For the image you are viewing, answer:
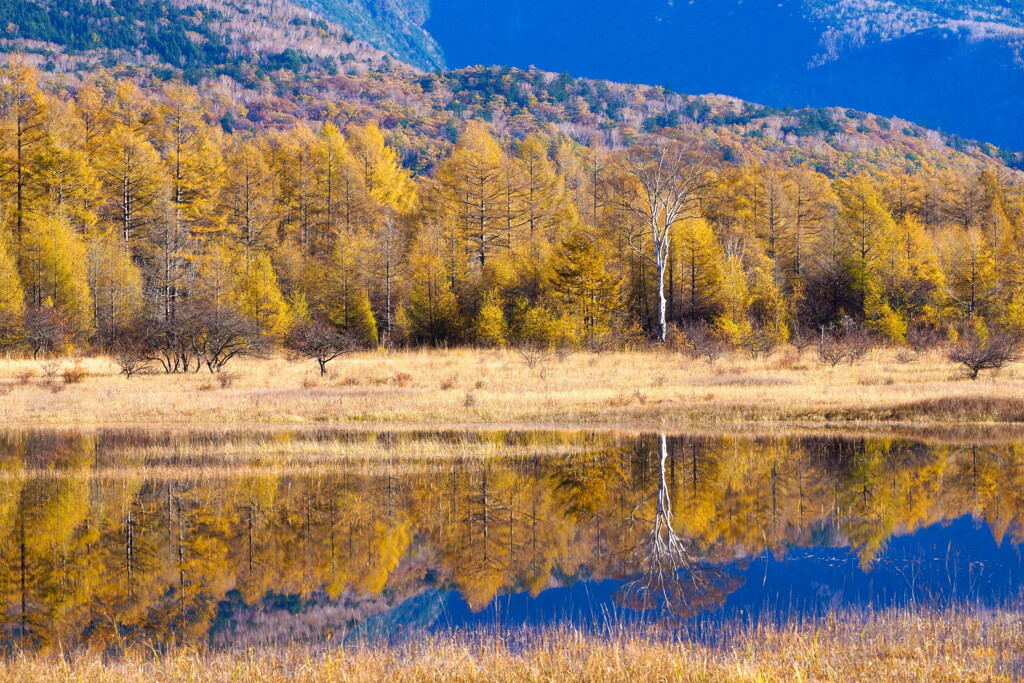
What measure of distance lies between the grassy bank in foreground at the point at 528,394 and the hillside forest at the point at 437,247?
4.86 m

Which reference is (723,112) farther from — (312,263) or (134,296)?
(134,296)

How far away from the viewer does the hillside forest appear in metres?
50.1

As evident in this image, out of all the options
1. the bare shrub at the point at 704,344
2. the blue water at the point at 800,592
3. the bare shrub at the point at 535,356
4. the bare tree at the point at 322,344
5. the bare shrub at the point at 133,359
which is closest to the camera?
the blue water at the point at 800,592

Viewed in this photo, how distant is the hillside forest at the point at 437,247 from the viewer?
5009 centimetres

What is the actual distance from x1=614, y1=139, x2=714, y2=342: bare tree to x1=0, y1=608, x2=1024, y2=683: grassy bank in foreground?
38843mm

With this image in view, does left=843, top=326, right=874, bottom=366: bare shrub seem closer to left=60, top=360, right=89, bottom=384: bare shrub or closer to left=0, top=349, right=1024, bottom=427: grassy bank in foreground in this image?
left=0, top=349, right=1024, bottom=427: grassy bank in foreground

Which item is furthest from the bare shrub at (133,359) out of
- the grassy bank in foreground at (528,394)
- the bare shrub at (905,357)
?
the bare shrub at (905,357)

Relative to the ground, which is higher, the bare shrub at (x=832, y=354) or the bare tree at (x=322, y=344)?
the bare tree at (x=322, y=344)

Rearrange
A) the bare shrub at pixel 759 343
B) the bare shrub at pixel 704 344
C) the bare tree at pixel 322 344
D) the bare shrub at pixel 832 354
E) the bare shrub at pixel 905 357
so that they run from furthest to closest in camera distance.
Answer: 1. the bare shrub at pixel 759 343
2. the bare shrub at pixel 704 344
3. the bare shrub at pixel 905 357
4. the bare shrub at pixel 832 354
5. the bare tree at pixel 322 344

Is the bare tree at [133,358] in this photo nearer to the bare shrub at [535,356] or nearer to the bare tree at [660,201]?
the bare shrub at [535,356]

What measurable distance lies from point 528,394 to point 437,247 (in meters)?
28.4

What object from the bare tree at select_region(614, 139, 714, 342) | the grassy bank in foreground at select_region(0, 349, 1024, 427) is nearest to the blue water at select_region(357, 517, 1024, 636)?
the grassy bank in foreground at select_region(0, 349, 1024, 427)

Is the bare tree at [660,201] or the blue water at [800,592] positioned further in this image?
the bare tree at [660,201]

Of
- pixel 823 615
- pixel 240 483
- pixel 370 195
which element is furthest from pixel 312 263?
pixel 823 615
